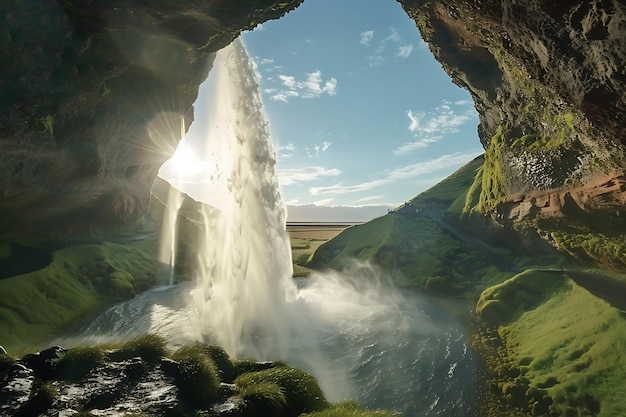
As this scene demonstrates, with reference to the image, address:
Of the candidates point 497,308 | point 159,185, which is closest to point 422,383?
point 497,308

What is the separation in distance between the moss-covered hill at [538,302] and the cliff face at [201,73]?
3.51 meters

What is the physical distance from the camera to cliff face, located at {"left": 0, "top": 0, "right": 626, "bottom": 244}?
1199 cm

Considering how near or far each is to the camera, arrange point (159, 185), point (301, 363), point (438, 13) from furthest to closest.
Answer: point (159, 185)
point (438, 13)
point (301, 363)

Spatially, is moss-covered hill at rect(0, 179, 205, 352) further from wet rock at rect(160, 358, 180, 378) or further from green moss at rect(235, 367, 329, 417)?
green moss at rect(235, 367, 329, 417)

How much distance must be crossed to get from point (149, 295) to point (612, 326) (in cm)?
3654

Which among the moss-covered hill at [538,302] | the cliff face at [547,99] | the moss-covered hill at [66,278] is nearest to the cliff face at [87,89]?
the moss-covered hill at [66,278]

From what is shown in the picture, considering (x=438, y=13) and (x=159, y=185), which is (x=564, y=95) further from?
(x=159, y=185)

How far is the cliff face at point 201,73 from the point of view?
472 inches

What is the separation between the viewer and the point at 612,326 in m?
17.8

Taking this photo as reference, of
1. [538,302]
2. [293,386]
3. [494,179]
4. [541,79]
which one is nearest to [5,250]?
[293,386]

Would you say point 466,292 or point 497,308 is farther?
point 466,292

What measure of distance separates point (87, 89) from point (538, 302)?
111 feet

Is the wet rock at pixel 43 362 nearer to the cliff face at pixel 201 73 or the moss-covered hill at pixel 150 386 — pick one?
the moss-covered hill at pixel 150 386

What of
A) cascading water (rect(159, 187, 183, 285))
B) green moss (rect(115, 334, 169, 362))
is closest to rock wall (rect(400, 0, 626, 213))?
green moss (rect(115, 334, 169, 362))
